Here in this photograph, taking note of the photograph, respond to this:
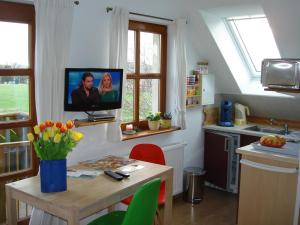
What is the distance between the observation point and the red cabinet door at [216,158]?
14.2 ft

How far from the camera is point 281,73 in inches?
136

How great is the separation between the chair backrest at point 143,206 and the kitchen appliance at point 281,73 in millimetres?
1872

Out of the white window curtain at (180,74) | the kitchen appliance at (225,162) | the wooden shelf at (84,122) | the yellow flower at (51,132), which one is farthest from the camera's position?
the kitchen appliance at (225,162)

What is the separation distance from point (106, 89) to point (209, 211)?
1774 millimetres

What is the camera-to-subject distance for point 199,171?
163 inches

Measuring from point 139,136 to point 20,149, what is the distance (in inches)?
45.9

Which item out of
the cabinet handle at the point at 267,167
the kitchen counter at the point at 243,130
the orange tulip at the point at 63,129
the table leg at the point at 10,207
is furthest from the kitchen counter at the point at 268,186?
the table leg at the point at 10,207

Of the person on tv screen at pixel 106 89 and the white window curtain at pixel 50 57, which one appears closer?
the white window curtain at pixel 50 57

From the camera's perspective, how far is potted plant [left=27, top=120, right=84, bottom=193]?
6.95ft

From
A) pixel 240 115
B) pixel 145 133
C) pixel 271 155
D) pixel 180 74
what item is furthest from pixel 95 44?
pixel 240 115

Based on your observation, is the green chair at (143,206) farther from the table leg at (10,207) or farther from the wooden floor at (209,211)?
the wooden floor at (209,211)

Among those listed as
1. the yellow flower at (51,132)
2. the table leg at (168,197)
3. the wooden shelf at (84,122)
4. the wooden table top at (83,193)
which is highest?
the yellow flower at (51,132)

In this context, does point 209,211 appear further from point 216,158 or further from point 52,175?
point 52,175

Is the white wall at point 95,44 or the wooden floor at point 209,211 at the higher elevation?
the white wall at point 95,44
